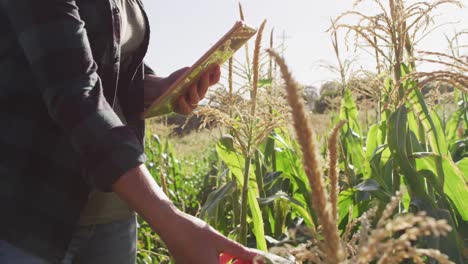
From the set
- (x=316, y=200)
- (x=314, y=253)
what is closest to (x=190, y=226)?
(x=314, y=253)

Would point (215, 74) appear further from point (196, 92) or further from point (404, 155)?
point (404, 155)

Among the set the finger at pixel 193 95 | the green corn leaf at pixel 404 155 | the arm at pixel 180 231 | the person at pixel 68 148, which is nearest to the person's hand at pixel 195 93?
the finger at pixel 193 95

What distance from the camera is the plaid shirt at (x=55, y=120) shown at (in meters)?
1.15

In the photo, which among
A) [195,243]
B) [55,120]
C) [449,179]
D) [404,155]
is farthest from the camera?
[404,155]

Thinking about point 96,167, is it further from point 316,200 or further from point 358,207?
point 358,207

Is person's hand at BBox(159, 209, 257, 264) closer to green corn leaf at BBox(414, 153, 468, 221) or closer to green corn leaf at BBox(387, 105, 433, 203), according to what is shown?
green corn leaf at BBox(414, 153, 468, 221)

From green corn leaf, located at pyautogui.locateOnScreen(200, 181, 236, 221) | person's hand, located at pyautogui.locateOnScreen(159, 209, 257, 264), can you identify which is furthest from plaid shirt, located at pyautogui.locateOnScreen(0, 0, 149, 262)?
green corn leaf, located at pyautogui.locateOnScreen(200, 181, 236, 221)

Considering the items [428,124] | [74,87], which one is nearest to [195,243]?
[74,87]

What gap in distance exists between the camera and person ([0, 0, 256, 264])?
1.09 metres

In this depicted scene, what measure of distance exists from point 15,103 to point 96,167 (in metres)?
0.29

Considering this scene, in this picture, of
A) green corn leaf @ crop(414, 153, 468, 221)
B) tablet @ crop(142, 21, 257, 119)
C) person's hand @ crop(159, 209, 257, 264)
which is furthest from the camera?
green corn leaf @ crop(414, 153, 468, 221)

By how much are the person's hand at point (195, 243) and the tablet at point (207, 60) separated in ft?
1.70

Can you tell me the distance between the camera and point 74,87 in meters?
1.15

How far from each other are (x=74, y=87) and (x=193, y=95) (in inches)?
24.9
